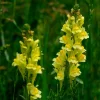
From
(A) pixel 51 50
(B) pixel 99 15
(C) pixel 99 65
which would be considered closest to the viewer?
(C) pixel 99 65

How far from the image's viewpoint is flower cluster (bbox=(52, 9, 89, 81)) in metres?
2.12

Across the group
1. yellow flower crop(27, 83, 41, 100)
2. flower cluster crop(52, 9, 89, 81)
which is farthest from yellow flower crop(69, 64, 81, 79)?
yellow flower crop(27, 83, 41, 100)

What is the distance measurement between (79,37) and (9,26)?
221cm

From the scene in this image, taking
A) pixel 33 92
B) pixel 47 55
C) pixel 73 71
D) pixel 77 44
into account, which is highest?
pixel 47 55

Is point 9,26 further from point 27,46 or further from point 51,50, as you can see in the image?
point 27,46

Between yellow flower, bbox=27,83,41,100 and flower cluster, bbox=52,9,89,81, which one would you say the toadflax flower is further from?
yellow flower, bbox=27,83,41,100

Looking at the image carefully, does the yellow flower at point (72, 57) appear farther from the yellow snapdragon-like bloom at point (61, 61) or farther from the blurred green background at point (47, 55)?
the blurred green background at point (47, 55)

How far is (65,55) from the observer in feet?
7.09

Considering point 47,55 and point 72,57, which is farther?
A: point 47,55

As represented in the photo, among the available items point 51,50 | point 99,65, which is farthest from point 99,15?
point 99,65

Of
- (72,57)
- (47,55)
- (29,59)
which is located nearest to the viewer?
(29,59)

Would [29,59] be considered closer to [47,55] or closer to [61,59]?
[61,59]

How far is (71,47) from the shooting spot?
213 cm

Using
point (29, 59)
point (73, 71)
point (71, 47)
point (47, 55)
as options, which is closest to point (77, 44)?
point (71, 47)
